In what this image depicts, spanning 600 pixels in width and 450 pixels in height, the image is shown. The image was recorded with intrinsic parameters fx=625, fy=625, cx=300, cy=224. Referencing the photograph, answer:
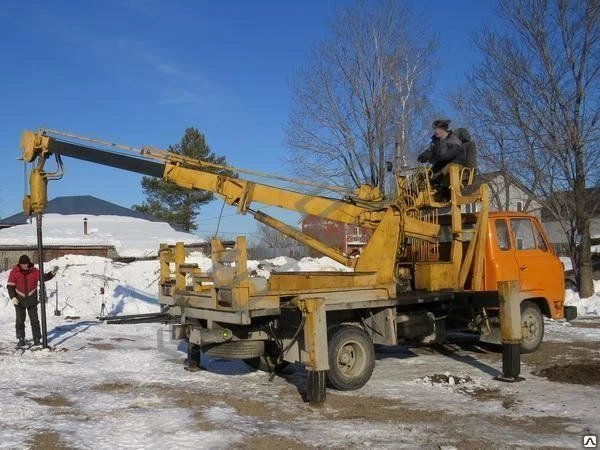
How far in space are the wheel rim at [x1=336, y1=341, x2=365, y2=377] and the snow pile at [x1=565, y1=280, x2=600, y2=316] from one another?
37.8 feet

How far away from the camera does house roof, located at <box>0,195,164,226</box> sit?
40.4m

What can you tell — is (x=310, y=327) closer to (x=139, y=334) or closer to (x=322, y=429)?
(x=322, y=429)

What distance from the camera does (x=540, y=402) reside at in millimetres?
7566

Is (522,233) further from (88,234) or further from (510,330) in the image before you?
(88,234)

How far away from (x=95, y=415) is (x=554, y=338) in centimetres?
945

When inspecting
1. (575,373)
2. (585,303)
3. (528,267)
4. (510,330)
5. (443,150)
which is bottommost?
(575,373)

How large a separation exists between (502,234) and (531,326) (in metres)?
1.70

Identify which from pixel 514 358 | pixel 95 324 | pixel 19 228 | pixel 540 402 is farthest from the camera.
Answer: pixel 19 228

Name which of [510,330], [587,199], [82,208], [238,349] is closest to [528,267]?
[510,330]

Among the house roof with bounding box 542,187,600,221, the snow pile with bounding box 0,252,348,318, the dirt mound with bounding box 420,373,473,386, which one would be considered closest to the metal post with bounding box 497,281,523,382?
the dirt mound with bounding box 420,373,473,386

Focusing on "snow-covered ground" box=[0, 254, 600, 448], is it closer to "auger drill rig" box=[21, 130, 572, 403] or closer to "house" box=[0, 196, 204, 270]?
"auger drill rig" box=[21, 130, 572, 403]

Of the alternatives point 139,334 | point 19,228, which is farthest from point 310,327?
point 19,228

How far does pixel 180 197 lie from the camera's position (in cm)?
4791

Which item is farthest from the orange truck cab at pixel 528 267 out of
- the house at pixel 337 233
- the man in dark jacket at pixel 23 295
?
the house at pixel 337 233
